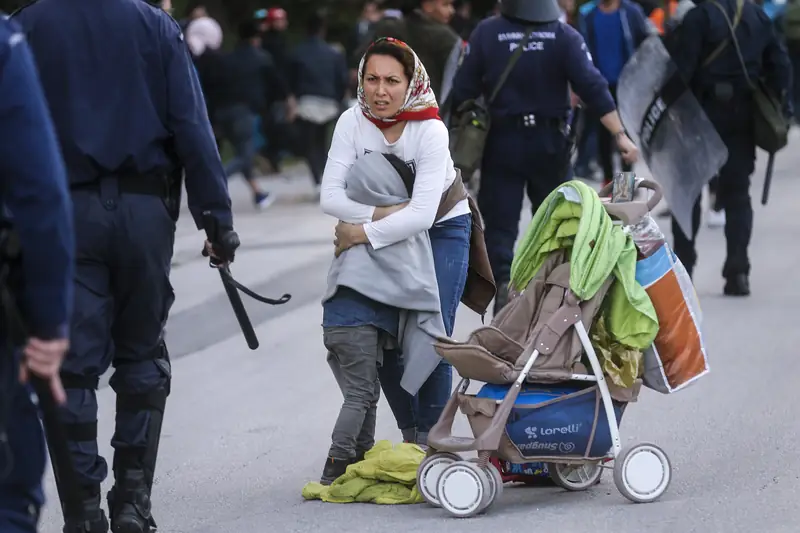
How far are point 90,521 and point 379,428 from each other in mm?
2400

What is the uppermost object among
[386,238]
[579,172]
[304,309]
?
[386,238]

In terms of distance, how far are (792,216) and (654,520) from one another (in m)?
10.8

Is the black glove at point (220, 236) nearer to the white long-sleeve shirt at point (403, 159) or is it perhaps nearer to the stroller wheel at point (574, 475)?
the white long-sleeve shirt at point (403, 159)

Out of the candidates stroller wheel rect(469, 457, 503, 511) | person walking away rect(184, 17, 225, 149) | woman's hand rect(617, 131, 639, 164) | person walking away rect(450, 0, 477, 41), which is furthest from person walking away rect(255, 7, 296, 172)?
stroller wheel rect(469, 457, 503, 511)

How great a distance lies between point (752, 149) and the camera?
10.6 m

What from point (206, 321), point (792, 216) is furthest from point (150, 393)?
point (792, 216)

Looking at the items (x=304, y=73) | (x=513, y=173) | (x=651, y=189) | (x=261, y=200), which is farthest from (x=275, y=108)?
(x=651, y=189)

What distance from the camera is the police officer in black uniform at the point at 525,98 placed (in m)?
8.96

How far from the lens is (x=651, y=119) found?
9797 millimetres

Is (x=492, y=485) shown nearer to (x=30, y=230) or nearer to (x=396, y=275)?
(x=396, y=275)

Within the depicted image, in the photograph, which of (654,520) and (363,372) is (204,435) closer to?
(363,372)

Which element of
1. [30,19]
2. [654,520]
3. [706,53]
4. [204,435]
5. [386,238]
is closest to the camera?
[30,19]

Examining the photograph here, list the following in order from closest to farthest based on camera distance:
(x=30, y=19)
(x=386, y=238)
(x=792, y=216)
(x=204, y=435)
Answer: (x=30, y=19) < (x=386, y=238) < (x=204, y=435) < (x=792, y=216)

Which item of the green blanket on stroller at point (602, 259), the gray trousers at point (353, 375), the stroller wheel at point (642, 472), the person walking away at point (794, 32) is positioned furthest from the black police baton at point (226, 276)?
the person walking away at point (794, 32)
